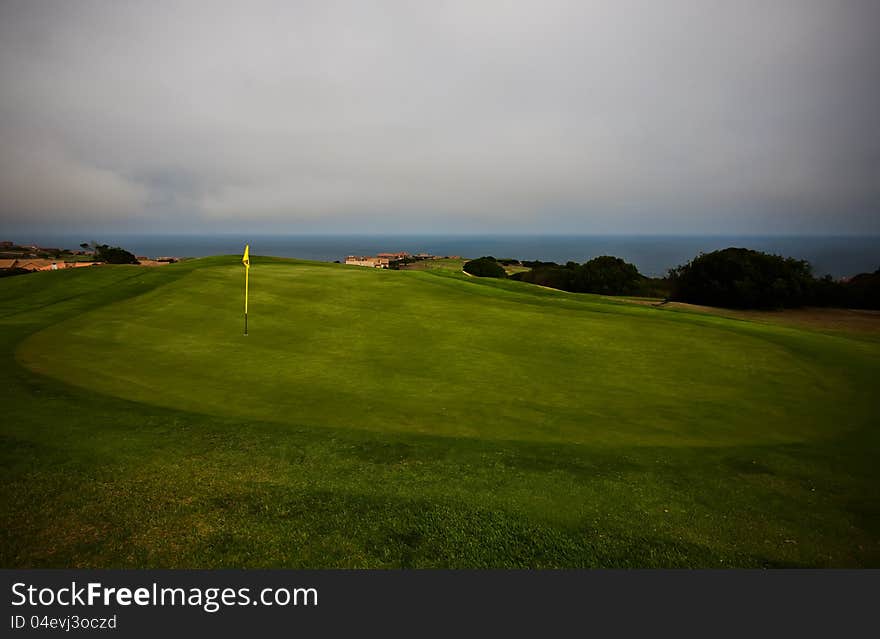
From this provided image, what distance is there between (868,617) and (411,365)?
29.1 ft

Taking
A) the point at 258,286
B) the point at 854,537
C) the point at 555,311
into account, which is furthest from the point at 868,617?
the point at 258,286

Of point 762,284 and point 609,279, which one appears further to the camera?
point 609,279

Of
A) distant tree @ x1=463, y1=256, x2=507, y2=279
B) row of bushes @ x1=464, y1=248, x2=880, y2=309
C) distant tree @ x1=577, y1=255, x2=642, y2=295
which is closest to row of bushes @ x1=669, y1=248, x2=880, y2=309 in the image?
row of bushes @ x1=464, y1=248, x2=880, y2=309

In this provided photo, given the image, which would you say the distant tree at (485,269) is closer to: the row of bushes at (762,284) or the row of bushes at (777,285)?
the row of bushes at (762,284)

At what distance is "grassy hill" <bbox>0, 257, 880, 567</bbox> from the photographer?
182 inches

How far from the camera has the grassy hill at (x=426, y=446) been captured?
182 inches

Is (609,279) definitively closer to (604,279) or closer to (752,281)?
(604,279)

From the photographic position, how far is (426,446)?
6.87m

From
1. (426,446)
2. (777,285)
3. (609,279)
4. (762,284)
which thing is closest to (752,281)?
(762,284)

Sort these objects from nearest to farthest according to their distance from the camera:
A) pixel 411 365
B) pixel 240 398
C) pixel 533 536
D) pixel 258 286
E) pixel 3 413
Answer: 1. pixel 533 536
2. pixel 3 413
3. pixel 240 398
4. pixel 411 365
5. pixel 258 286

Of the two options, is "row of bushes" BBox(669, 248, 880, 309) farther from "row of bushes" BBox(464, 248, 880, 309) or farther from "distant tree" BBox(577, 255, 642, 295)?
"distant tree" BBox(577, 255, 642, 295)

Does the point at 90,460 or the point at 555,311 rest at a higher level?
the point at 555,311

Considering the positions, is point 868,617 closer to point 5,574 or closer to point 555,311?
point 5,574

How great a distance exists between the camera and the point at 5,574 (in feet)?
12.7
